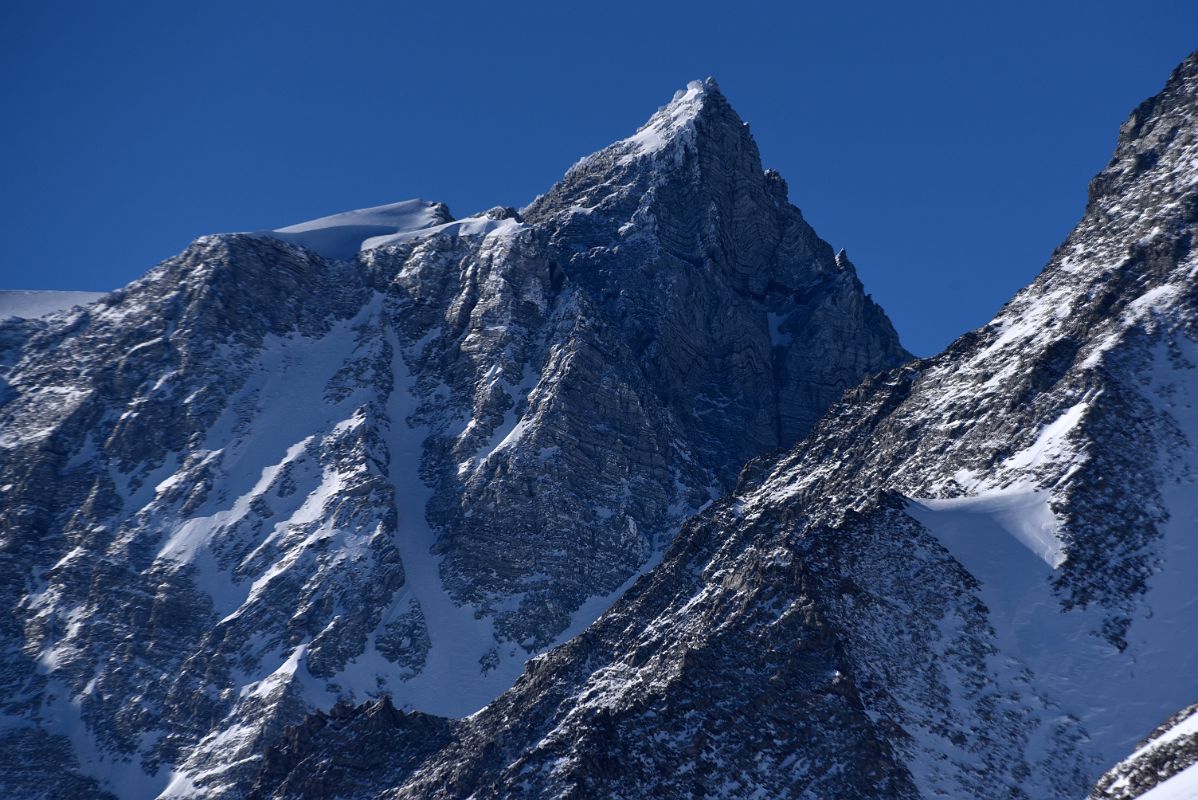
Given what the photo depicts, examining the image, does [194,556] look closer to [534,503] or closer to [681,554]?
[534,503]

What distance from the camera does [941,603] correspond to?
12175 cm

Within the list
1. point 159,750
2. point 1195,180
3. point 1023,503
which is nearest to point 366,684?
point 159,750

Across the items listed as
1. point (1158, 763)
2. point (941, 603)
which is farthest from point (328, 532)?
point (1158, 763)

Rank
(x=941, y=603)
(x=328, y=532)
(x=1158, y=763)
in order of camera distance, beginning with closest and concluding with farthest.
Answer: (x=1158, y=763), (x=941, y=603), (x=328, y=532)

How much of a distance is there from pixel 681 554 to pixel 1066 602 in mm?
36121

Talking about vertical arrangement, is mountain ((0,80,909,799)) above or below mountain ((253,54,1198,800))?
above

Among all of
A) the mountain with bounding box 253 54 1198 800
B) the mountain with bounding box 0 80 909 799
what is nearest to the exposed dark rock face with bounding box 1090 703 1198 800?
the mountain with bounding box 253 54 1198 800

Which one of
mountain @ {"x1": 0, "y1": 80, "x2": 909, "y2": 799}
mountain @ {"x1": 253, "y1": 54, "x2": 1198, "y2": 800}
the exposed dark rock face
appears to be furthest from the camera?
mountain @ {"x1": 0, "y1": 80, "x2": 909, "y2": 799}

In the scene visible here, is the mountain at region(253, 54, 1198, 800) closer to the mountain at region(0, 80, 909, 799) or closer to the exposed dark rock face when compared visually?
the exposed dark rock face

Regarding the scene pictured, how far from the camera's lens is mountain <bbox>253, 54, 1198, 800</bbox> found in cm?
11238

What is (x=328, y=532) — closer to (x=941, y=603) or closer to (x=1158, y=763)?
(x=941, y=603)

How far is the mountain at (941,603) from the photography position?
112m

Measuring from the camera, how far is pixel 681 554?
152 meters

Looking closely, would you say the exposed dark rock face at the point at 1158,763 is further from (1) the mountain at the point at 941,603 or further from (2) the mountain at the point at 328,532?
(2) the mountain at the point at 328,532
